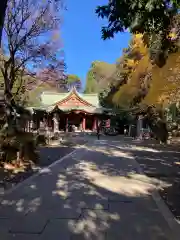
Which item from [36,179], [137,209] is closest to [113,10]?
[137,209]

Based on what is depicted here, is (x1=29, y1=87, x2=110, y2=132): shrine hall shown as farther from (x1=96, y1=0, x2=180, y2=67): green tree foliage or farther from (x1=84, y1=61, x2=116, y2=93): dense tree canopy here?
(x1=96, y1=0, x2=180, y2=67): green tree foliage

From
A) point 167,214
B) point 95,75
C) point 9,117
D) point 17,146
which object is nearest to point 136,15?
point 167,214

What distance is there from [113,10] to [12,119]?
11227 mm

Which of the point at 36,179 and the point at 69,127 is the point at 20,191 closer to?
the point at 36,179

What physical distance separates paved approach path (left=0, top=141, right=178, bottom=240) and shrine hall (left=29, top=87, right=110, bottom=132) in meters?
41.0

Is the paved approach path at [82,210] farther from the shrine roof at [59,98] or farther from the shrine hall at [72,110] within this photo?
the shrine roof at [59,98]

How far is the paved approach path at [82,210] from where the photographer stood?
6.45 metres

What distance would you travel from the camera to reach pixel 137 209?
829cm

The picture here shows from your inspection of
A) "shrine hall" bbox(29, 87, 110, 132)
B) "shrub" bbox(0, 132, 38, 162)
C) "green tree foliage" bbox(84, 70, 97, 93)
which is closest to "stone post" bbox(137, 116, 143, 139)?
"shrine hall" bbox(29, 87, 110, 132)

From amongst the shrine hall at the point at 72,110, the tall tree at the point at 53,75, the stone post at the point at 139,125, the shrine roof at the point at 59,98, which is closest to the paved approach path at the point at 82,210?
the tall tree at the point at 53,75

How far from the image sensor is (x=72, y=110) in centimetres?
5575

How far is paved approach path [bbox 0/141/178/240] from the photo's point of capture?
6.45 metres

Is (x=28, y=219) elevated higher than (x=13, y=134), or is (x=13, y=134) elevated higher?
(x=13, y=134)

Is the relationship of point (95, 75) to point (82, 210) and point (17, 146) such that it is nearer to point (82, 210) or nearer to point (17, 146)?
point (17, 146)
